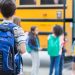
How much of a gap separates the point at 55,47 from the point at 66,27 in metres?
1.64

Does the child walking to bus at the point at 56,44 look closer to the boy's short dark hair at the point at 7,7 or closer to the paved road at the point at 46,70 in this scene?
the paved road at the point at 46,70

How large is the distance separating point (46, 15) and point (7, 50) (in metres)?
6.25

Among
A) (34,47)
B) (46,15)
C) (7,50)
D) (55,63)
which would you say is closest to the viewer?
(7,50)

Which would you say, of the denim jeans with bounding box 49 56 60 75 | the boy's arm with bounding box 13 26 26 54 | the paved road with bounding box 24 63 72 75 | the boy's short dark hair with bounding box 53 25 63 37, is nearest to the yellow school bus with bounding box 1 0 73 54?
the paved road with bounding box 24 63 72 75

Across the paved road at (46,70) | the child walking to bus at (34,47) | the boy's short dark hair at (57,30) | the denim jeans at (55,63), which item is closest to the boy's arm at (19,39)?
the boy's short dark hair at (57,30)

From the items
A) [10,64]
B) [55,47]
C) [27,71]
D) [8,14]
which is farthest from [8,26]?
[27,71]

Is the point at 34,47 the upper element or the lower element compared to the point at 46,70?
upper

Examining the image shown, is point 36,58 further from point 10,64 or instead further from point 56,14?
point 10,64

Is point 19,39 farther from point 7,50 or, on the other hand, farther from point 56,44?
point 56,44

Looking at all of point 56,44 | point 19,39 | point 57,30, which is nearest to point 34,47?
point 56,44

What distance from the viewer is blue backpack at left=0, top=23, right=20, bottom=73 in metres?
3.01

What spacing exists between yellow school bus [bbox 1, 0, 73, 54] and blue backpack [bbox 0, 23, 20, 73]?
593 cm

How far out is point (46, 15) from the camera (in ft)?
30.2

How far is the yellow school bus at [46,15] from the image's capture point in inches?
356
